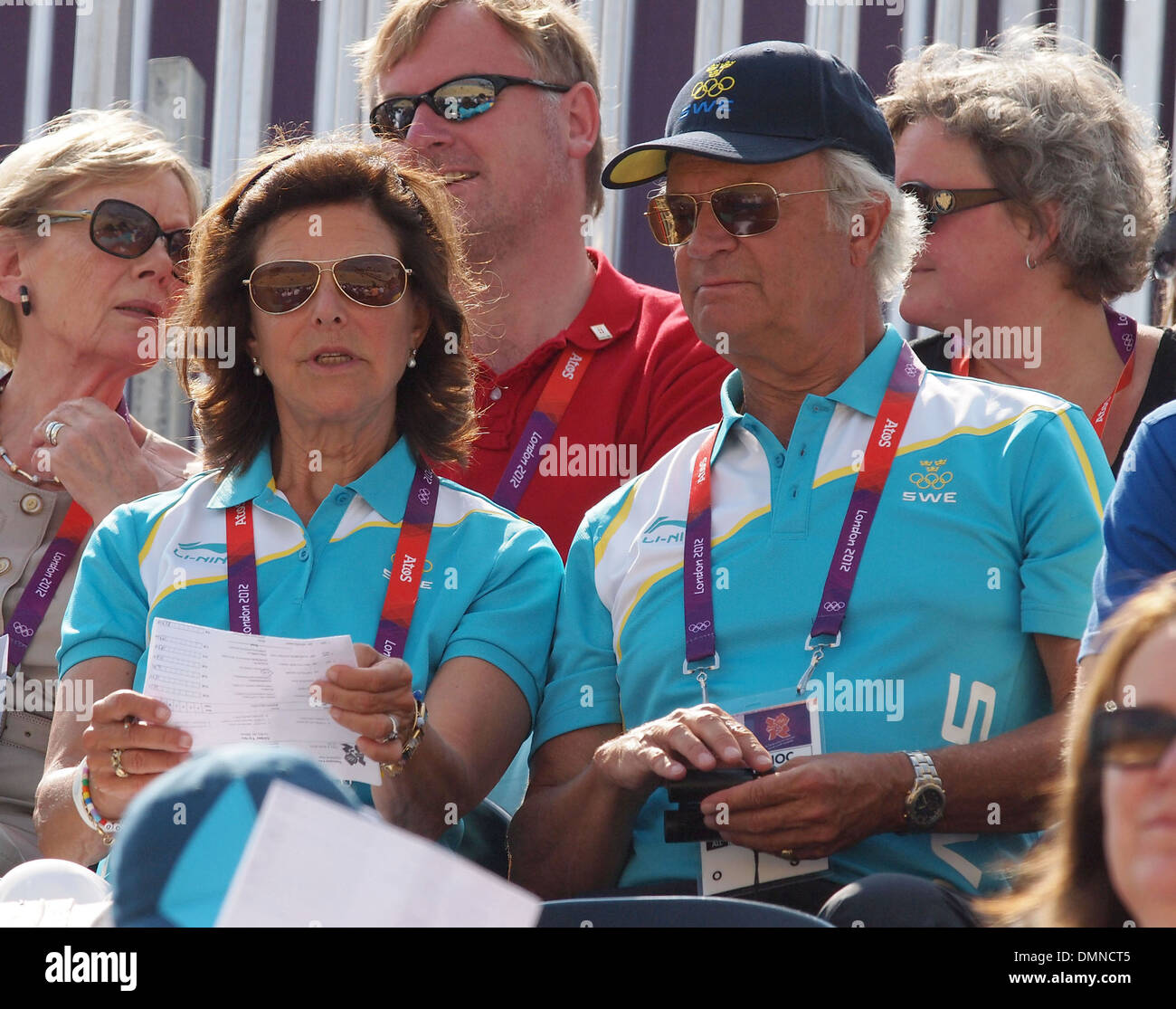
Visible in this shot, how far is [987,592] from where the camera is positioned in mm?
2490

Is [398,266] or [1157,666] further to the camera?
[398,266]

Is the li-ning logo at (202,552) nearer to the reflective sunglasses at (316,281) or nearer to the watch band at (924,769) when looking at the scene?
the reflective sunglasses at (316,281)

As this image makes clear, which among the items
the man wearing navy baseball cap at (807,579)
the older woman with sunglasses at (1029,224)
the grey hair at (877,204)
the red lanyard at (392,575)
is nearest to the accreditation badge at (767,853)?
the man wearing navy baseball cap at (807,579)

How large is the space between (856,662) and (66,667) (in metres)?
1.42

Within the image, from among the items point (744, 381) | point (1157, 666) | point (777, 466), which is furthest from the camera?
point (744, 381)

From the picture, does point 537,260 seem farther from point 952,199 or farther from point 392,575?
point 392,575

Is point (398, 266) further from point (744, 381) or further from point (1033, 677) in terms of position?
point (1033, 677)

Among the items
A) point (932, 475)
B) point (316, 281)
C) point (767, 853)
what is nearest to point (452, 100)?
point (316, 281)

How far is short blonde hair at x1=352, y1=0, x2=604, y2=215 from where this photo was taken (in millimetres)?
3928

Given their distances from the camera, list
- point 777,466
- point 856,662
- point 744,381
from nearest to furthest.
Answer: point 856,662
point 777,466
point 744,381

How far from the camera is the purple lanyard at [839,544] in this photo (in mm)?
2494

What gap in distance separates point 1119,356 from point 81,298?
2496 mm

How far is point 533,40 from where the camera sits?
3990 mm
